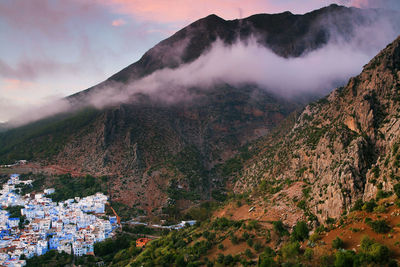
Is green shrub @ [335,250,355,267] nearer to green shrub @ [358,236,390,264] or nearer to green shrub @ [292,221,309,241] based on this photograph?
green shrub @ [358,236,390,264]

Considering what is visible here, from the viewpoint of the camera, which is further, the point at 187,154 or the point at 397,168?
the point at 187,154

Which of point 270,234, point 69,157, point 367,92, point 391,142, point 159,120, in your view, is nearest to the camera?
point 391,142

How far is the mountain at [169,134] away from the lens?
85.6 m

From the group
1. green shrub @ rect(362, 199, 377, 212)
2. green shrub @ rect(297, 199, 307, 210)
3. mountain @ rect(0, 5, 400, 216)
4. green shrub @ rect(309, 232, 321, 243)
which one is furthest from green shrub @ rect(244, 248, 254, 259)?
Result: mountain @ rect(0, 5, 400, 216)

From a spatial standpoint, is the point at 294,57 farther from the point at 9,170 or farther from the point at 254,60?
the point at 9,170

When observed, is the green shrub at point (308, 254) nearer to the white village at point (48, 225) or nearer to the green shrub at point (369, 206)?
the green shrub at point (369, 206)

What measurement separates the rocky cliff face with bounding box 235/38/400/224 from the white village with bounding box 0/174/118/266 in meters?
36.6

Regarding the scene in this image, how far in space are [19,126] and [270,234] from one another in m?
138

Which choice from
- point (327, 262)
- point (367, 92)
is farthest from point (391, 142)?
point (327, 262)

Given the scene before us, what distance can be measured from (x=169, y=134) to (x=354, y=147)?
78.5 m

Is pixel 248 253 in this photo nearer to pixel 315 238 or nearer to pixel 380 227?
pixel 315 238

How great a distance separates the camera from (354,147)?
108ft

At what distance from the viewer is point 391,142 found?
30.3 m

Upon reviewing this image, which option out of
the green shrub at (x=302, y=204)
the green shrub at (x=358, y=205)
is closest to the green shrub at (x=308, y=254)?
the green shrub at (x=358, y=205)
